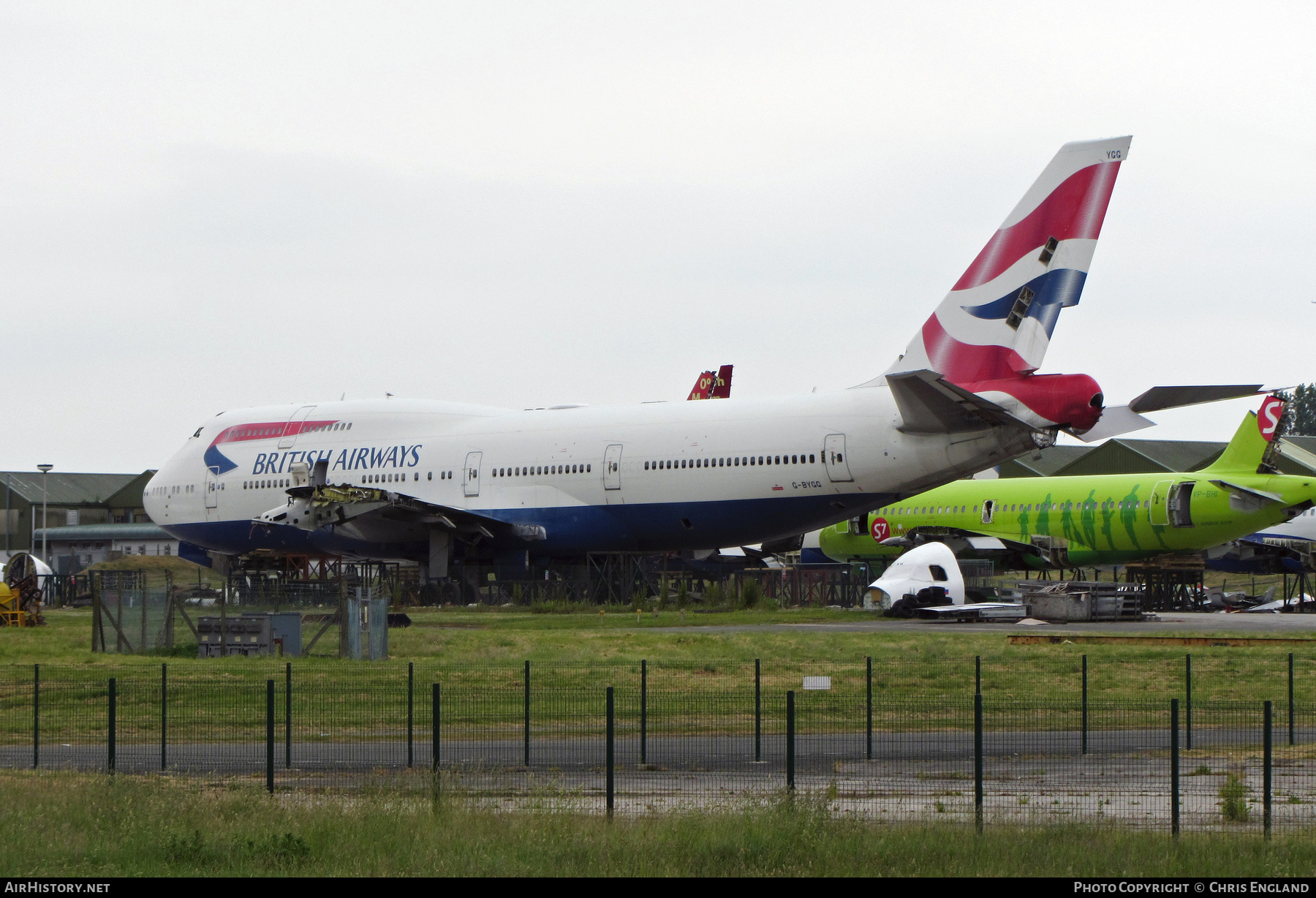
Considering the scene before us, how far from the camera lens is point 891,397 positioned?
36.7 metres

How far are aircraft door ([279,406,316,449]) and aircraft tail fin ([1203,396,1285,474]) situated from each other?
2985cm

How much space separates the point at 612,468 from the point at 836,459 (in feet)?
22.8

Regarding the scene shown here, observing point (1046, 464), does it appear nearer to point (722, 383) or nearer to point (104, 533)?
point (722, 383)

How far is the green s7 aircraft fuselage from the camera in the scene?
46.9 m

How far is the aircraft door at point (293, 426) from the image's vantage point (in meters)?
48.4

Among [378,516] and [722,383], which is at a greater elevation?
[722,383]

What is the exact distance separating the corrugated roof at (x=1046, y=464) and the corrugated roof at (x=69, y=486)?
64.6 m

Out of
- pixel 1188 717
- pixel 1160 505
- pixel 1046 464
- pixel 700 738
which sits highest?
pixel 1046 464

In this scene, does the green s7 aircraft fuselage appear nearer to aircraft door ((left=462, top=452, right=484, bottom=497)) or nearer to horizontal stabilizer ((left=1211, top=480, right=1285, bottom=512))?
horizontal stabilizer ((left=1211, top=480, right=1285, bottom=512))

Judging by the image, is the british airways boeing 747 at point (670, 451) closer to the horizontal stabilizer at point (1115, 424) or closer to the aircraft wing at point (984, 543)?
the horizontal stabilizer at point (1115, 424)

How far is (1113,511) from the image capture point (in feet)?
159

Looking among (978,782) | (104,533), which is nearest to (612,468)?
(978,782)

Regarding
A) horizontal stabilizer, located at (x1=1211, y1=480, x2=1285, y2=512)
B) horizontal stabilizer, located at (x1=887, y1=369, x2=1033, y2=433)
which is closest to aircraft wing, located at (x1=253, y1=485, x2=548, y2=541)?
horizontal stabilizer, located at (x1=887, y1=369, x2=1033, y2=433)
